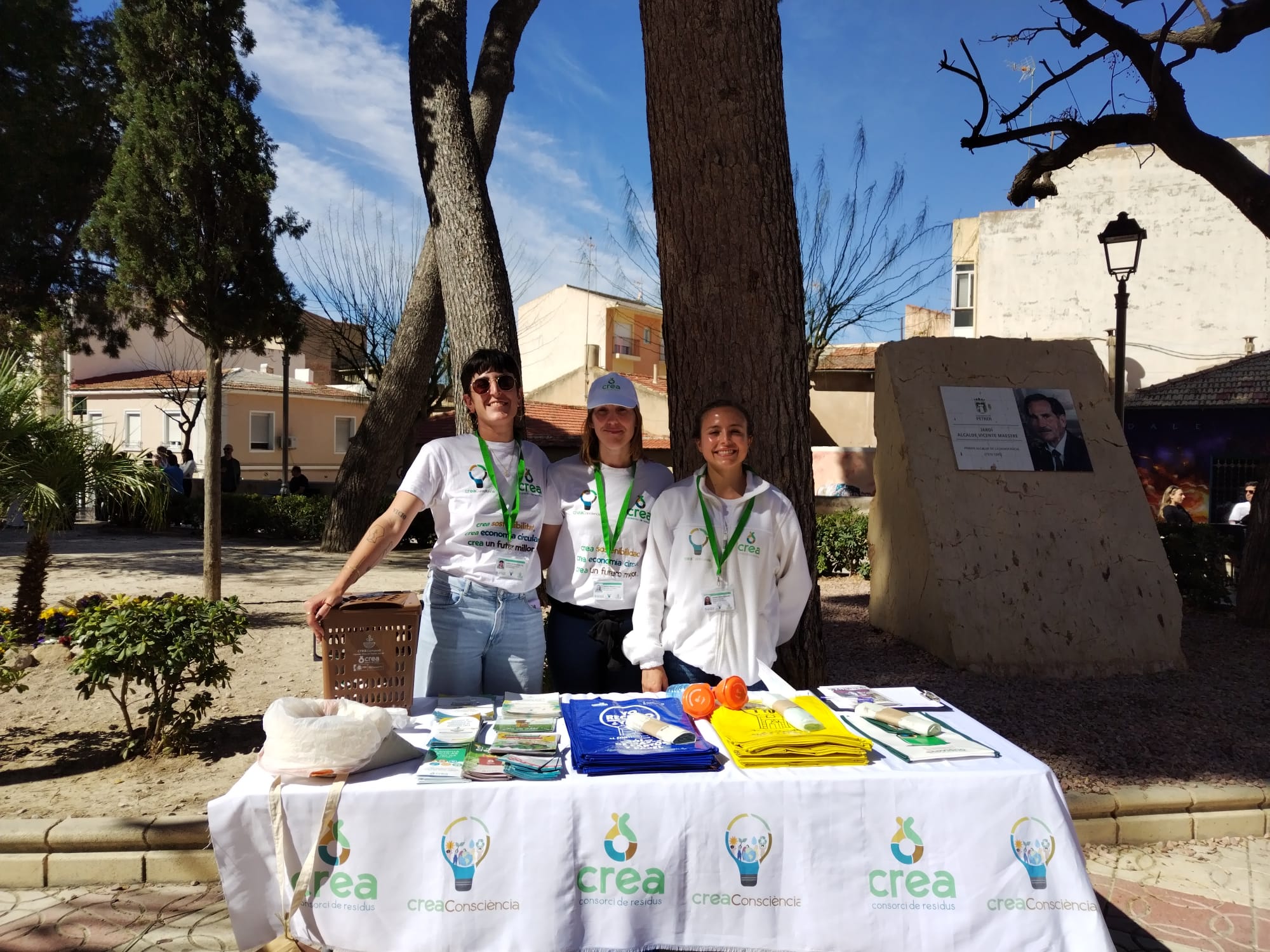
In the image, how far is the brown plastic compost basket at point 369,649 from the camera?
2.86 metres

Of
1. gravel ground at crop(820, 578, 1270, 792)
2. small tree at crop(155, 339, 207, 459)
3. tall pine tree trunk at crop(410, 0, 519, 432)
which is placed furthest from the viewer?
small tree at crop(155, 339, 207, 459)

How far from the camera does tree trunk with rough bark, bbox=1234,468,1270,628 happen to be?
27.3ft

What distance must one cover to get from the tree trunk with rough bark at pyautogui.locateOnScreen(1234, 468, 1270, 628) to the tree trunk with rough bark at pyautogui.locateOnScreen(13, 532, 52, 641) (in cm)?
1028

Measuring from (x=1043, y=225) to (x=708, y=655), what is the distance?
2498 cm

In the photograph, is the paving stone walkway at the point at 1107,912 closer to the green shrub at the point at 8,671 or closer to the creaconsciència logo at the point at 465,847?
the green shrub at the point at 8,671

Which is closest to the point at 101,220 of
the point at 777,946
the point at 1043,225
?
the point at 777,946

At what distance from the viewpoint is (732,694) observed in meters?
2.82

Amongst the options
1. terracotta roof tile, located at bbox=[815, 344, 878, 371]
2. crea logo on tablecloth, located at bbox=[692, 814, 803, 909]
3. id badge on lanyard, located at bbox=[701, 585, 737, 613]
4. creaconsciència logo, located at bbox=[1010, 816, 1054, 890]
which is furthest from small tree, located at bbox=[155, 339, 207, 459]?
creaconsciència logo, located at bbox=[1010, 816, 1054, 890]

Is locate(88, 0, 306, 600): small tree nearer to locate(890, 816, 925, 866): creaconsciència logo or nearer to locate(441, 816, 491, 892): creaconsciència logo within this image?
locate(441, 816, 491, 892): creaconsciència logo

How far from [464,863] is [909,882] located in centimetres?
117

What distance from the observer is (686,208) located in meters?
4.46

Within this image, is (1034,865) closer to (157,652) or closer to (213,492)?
(157,652)

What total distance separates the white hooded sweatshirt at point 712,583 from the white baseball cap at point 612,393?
390 mm

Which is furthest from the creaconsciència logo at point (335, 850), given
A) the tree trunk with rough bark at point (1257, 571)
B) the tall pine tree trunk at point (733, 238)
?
the tree trunk with rough bark at point (1257, 571)
